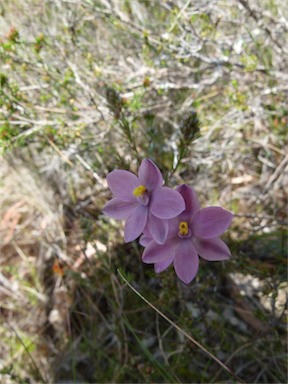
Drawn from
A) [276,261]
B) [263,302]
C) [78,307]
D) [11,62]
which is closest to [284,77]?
[276,261]

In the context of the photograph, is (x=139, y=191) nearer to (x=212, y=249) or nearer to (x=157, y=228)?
(x=157, y=228)

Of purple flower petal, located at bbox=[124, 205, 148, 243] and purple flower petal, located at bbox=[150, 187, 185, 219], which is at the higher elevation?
purple flower petal, located at bbox=[150, 187, 185, 219]

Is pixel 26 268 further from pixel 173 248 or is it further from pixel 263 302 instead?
pixel 173 248

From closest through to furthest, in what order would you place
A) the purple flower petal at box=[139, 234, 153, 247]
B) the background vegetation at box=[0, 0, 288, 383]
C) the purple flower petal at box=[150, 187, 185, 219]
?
the purple flower petal at box=[150, 187, 185, 219]
the purple flower petal at box=[139, 234, 153, 247]
the background vegetation at box=[0, 0, 288, 383]

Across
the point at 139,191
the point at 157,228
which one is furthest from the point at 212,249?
the point at 139,191

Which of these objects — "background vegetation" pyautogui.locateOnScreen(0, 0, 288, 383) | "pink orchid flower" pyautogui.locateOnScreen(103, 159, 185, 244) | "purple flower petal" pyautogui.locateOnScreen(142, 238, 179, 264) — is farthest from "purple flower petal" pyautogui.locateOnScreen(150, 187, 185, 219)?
"background vegetation" pyautogui.locateOnScreen(0, 0, 288, 383)

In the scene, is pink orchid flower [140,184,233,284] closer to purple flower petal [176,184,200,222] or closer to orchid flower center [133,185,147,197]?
purple flower petal [176,184,200,222]
